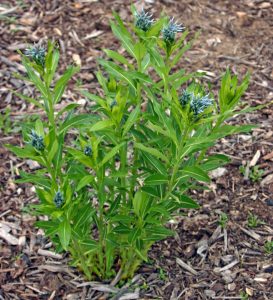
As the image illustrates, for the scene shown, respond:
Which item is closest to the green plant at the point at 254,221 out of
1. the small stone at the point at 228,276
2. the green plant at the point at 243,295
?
the small stone at the point at 228,276

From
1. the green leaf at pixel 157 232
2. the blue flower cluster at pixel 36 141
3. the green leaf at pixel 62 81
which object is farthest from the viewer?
the green leaf at pixel 157 232

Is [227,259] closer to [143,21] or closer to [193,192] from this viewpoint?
[193,192]

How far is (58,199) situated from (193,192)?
193 centimetres

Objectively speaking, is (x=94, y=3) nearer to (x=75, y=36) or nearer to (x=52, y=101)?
(x=75, y=36)

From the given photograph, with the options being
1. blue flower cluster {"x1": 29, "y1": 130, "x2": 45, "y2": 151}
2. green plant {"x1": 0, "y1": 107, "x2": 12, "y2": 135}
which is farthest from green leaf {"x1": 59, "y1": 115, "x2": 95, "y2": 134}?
green plant {"x1": 0, "y1": 107, "x2": 12, "y2": 135}

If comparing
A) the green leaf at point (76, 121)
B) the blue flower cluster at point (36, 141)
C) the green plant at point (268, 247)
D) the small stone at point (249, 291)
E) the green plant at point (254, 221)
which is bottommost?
the small stone at point (249, 291)

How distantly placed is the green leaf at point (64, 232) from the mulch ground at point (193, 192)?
406mm

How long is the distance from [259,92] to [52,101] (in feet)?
9.33

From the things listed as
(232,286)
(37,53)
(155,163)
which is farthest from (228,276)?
(37,53)

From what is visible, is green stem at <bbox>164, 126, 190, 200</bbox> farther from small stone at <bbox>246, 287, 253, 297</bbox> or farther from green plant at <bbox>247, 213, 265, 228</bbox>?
green plant at <bbox>247, 213, 265, 228</bbox>

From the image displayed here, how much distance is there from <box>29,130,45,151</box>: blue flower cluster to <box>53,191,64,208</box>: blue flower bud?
261mm

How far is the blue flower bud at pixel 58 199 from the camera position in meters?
2.77

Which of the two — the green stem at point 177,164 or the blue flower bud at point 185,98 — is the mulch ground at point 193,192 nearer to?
the green stem at point 177,164

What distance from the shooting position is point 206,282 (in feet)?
13.0
